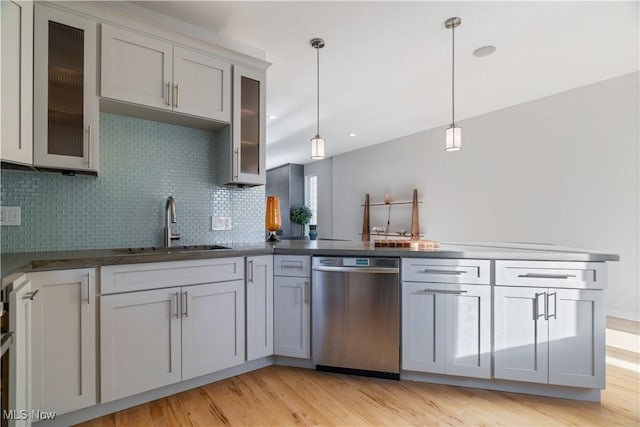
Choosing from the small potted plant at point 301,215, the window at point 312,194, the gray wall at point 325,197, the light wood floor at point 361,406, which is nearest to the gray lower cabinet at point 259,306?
the light wood floor at point 361,406

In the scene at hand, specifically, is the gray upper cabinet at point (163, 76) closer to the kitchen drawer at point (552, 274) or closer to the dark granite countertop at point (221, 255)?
the dark granite countertop at point (221, 255)

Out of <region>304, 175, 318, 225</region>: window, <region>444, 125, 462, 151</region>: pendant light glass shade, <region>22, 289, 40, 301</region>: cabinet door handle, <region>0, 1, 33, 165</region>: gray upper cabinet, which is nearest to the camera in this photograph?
<region>22, 289, 40, 301</region>: cabinet door handle

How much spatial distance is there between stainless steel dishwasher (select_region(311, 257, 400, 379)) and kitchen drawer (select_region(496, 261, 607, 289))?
67 centimetres

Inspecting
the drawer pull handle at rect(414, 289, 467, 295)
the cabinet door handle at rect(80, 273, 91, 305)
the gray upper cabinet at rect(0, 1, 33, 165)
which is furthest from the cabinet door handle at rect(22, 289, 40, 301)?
the drawer pull handle at rect(414, 289, 467, 295)

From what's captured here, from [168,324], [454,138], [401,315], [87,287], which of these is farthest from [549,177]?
[87,287]

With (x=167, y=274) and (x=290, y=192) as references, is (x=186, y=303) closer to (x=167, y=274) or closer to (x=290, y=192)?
(x=167, y=274)

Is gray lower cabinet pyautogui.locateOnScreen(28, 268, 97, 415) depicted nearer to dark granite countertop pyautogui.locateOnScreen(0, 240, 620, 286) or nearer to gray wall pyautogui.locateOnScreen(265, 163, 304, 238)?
dark granite countertop pyautogui.locateOnScreen(0, 240, 620, 286)

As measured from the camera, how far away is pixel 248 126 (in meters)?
2.56

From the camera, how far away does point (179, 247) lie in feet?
7.91

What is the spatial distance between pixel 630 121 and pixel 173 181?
4.74m

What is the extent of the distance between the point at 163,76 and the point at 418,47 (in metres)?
2.04

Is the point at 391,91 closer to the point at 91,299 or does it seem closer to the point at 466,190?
the point at 466,190

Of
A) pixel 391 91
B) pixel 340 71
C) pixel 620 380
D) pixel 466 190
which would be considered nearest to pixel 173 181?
pixel 340 71

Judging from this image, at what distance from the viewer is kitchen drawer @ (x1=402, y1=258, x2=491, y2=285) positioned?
2.00 meters
